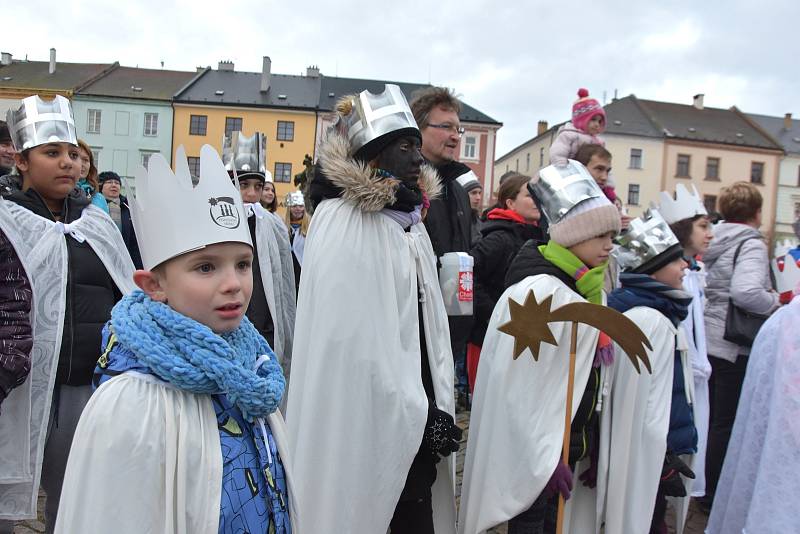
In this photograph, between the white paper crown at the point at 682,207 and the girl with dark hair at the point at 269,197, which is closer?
the white paper crown at the point at 682,207

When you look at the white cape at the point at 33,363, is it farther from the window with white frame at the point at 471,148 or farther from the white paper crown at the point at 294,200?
the window with white frame at the point at 471,148

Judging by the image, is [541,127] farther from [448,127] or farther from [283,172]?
[448,127]

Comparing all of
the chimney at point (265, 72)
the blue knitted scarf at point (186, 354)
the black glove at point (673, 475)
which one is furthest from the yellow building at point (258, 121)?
the blue knitted scarf at point (186, 354)

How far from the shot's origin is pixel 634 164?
1934 inches

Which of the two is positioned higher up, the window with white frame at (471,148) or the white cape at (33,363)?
the window with white frame at (471,148)

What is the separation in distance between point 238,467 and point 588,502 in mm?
2449

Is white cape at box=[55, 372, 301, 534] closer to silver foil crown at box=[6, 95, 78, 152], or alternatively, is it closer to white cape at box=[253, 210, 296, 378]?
silver foil crown at box=[6, 95, 78, 152]

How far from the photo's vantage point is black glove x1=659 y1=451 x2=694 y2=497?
11.9 feet

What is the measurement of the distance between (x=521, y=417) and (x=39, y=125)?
278 centimetres

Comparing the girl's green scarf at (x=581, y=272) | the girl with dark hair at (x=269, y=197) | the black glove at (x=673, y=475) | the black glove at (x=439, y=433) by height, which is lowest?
the black glove at (x=673, y=475)

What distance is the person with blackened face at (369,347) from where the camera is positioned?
3.00 metres

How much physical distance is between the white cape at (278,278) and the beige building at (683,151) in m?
45.4

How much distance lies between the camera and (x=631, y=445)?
3.51m

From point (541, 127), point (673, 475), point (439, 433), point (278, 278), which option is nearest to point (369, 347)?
point (439, 433)
